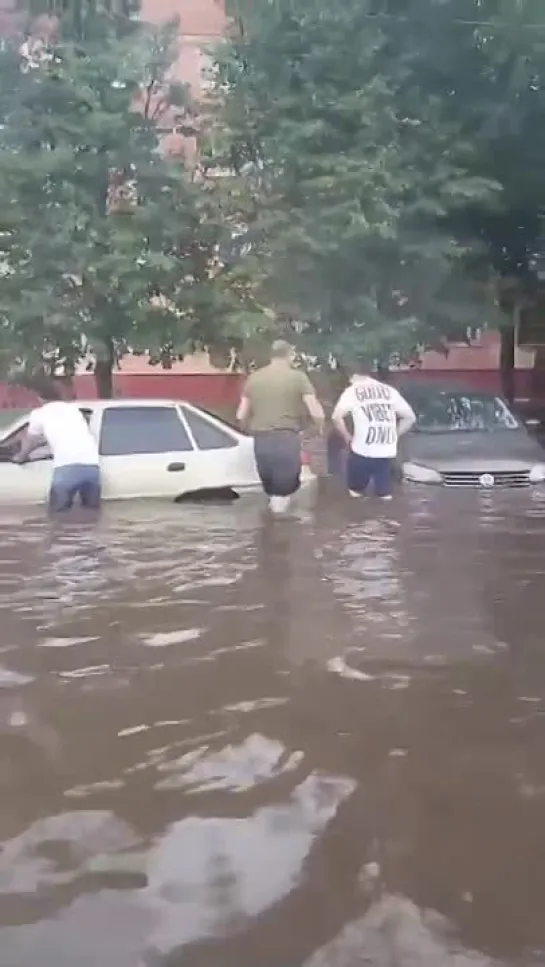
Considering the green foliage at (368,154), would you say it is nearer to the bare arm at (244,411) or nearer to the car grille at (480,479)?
the car grille at (480,479)

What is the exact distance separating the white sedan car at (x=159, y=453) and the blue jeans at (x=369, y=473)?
0.38 meters

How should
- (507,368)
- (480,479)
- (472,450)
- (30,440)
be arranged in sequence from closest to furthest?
(30,440), (480,479), (472,450), (507,368)

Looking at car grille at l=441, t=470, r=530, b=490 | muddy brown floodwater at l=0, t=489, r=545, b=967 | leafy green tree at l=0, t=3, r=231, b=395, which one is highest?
leafy green tree at l=0, t=3, r=231, b=395

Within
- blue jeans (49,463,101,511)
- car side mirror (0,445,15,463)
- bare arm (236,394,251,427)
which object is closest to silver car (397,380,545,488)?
bare arm (236,394,251,427)

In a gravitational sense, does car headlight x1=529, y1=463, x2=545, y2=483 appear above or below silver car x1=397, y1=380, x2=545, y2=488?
below

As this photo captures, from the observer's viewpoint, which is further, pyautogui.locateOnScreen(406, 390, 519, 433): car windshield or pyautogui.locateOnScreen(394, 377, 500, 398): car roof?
pyautogui.locateOnScreen(394, 377, 500, 398): car roof

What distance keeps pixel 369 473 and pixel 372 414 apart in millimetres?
546

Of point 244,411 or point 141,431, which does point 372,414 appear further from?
point 141,431

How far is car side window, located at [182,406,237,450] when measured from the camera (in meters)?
11.9

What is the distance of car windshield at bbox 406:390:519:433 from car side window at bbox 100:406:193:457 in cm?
320

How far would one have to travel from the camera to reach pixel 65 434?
1108cm

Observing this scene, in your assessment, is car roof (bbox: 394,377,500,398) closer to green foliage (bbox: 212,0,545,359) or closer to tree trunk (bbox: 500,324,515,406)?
green foliage (bbox: 212,0,545,359)

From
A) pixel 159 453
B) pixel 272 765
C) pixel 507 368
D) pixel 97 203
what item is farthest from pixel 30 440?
pixel 507 368

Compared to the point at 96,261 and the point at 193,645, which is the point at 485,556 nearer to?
the point at 193,645
